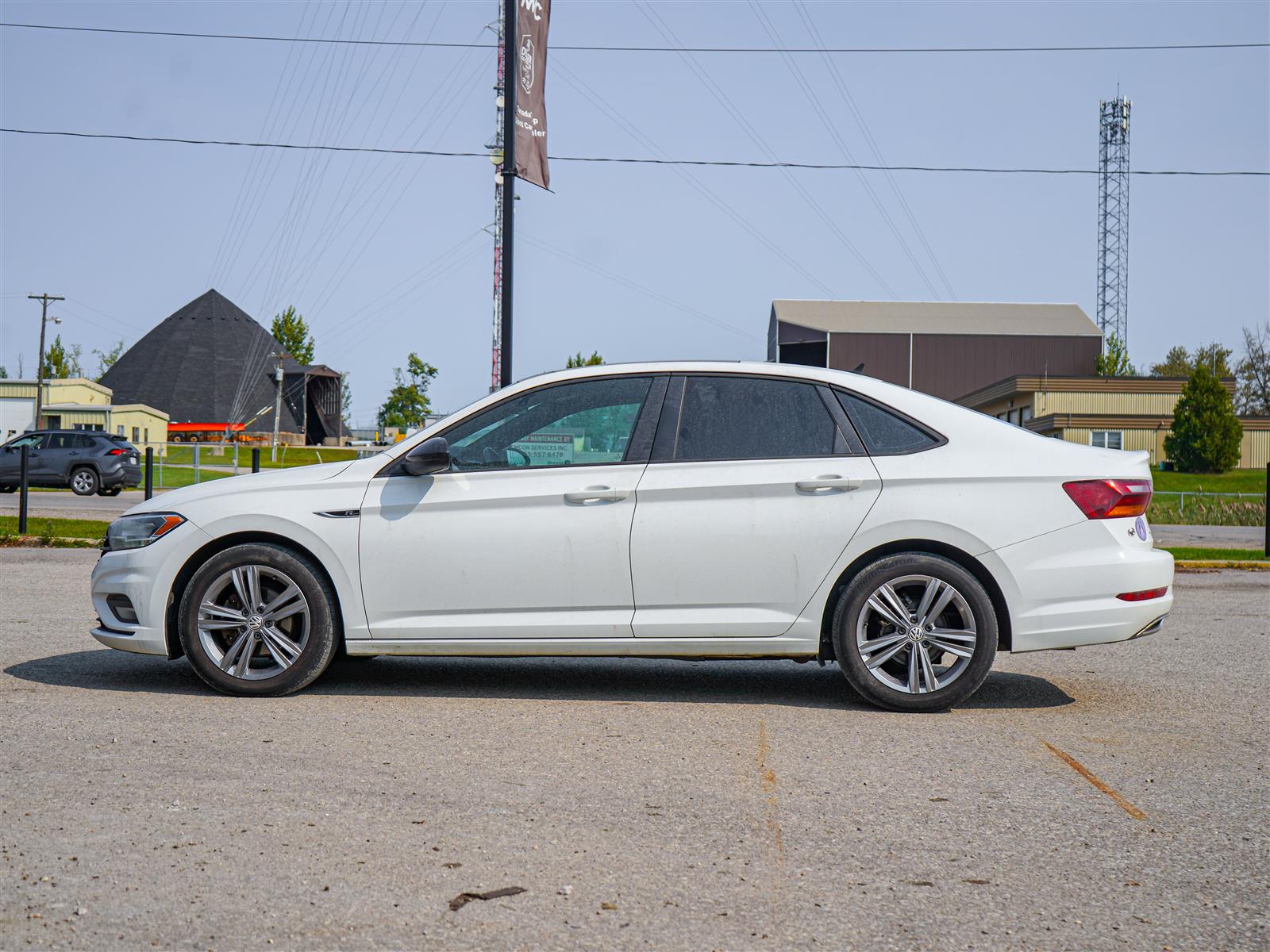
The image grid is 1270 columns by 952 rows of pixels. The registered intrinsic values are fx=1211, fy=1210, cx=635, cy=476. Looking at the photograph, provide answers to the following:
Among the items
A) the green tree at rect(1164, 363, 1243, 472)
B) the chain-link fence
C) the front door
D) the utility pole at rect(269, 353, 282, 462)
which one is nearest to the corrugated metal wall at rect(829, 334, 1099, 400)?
the green tree at rect(1164, 363, 1243, 472)

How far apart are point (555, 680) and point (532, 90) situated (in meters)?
12.7

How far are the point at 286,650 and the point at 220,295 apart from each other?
130 m

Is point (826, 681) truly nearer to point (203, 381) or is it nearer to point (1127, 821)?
point (1127, 821)

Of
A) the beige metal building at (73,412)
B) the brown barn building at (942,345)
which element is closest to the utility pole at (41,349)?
the beige metal building at (73,412)

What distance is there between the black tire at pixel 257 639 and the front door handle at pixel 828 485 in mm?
2334

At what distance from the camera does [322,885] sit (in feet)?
10.7

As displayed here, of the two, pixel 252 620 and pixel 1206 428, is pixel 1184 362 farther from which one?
pixel 252 620

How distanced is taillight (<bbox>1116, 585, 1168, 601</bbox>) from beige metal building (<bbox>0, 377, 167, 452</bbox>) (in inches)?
2335

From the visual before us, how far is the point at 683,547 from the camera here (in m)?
5.71

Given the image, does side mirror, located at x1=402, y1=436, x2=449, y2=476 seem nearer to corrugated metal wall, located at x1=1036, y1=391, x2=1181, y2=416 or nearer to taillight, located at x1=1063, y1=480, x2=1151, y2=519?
taillight, located at x1=1063, y1=480, x2=1151, y2=519

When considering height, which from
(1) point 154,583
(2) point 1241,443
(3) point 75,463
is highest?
(2) point 1241,443

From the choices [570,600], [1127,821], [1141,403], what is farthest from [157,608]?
[1141,403]

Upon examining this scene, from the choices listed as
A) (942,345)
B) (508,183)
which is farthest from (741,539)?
(942,345)

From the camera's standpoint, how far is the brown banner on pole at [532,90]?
674 inches
